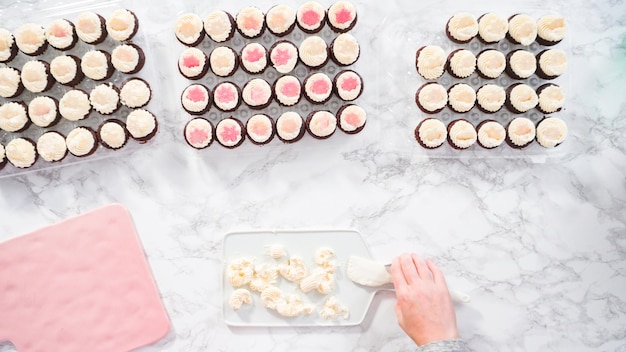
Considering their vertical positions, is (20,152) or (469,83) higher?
(469,83)

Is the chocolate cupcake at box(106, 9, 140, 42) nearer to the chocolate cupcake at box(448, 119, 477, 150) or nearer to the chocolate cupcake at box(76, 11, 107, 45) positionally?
the chocolate cupcake at box(76, 11, 107, 45)

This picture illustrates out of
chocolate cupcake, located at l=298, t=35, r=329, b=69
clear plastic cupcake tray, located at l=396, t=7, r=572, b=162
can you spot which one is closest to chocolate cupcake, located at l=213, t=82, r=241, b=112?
chocolate cupcake, located at l=298, t=35, r=329, b=69

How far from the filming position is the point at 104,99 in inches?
75.6

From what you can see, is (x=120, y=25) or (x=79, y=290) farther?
(x=79, y=290)

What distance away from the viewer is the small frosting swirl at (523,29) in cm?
188

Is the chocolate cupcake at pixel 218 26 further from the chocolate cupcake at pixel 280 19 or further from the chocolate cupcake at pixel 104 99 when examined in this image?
the chocolate cupcake at pixel 104 99

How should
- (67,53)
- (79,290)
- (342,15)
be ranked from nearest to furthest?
(342,15) < (67,53) < (79,290)

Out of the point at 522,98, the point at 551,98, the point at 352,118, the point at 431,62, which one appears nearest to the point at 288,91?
the point at 352,118

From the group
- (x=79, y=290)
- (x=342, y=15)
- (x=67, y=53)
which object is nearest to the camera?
(x=342, y=15)

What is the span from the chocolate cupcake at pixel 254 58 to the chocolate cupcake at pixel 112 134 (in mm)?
497

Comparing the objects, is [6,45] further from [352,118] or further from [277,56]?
[352,118]

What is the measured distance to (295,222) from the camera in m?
2.05

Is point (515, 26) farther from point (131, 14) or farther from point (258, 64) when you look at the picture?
point (131, 14)

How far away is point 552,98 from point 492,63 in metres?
0.24
